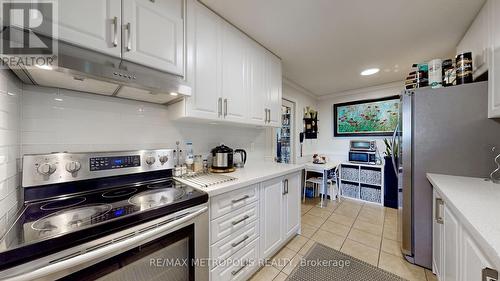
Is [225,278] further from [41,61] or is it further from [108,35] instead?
[108,35]

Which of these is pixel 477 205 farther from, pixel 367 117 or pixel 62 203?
pixel 367 117

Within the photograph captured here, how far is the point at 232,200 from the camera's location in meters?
1.26

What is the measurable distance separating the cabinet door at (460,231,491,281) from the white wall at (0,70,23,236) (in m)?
1.85

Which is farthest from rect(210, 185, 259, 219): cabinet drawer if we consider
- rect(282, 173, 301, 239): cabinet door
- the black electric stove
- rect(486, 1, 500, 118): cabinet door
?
rect(486, 1, 500, 118): cabinet door

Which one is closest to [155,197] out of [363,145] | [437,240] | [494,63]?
[437,240]

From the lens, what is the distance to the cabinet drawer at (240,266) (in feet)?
3.94

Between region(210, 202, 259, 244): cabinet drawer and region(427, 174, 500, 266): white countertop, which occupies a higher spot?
region(427, 174, 500, 266): white countertop

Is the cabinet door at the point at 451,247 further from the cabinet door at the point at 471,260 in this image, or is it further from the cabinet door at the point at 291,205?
the cabinet door at the point at 291,205

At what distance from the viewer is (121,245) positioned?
72 cm

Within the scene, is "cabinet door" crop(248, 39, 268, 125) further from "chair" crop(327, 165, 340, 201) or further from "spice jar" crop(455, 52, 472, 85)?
"chair" crop(327, 165, 340, 201)

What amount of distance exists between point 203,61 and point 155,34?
0.38 meters

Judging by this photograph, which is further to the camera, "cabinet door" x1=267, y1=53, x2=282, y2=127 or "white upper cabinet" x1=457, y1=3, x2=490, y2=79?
"cabinet door" x1=267, y1=53, x2=282, y2=127

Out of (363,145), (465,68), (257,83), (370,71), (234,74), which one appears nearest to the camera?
(465,68)

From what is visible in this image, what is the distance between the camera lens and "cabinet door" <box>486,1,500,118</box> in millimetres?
1185
